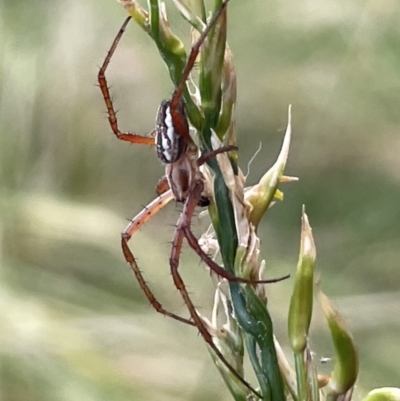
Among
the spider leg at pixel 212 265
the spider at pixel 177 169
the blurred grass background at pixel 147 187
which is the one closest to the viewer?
the spider leg at pixel 212 265

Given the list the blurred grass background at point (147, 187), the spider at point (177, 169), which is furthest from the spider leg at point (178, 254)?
the blurred grass background at point (147, 187)

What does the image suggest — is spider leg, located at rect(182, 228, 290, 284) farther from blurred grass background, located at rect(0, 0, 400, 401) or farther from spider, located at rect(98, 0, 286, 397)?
blurred grass background, located at rect(0, 0, 400, 401)

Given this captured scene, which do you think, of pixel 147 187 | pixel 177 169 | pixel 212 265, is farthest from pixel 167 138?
pixel 147 187

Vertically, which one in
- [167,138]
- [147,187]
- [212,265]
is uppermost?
[147,187]

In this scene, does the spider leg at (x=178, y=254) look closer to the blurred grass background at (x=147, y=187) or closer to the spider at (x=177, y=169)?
the spider at (x=177, y=169)

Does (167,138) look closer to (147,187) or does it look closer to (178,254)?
(178,254)

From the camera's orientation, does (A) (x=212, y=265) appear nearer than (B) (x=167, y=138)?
Yes
